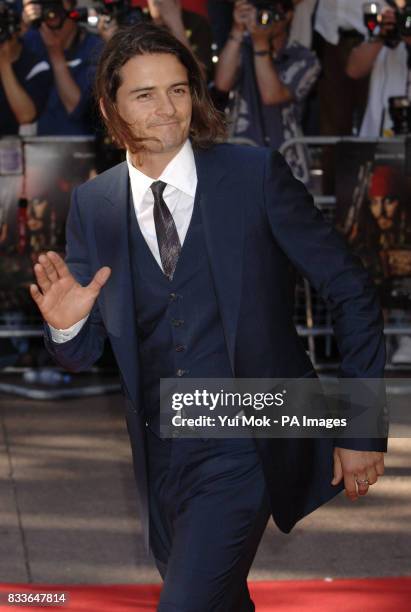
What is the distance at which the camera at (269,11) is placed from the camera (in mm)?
7625

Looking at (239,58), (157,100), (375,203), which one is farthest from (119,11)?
(157,100)

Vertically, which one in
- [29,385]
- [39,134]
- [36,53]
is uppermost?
[36,53]

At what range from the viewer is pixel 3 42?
792 centimetres

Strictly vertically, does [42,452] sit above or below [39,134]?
below

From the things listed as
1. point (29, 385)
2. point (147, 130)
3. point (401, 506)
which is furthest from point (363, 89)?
point (147, 130)

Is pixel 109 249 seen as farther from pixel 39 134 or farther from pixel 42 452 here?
pixel 39 134

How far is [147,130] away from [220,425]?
0.77 m

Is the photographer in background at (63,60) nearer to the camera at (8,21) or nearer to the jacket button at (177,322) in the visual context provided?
the camera at (8,21)

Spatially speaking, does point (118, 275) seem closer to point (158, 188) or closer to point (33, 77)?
point (158, 188)

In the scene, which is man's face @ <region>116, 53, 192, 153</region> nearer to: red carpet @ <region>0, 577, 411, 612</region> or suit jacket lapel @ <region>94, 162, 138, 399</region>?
suit jacket lapel @ <region>94, 162, 138, 399</region>

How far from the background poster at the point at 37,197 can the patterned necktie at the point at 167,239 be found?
4929 millimetres

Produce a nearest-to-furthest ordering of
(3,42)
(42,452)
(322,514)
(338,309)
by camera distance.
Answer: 1. (338,309)
2. (322,514)
3. (42,452)
4. (3,42)

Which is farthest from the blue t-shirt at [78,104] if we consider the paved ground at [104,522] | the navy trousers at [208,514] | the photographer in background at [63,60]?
the navy trousers at [208,514]

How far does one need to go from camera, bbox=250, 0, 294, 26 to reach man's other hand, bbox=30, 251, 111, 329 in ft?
16.0
